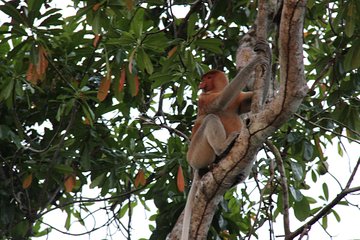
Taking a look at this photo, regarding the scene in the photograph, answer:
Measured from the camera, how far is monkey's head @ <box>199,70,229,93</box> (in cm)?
465

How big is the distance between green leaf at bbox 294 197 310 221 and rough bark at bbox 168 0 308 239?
61.8 inches

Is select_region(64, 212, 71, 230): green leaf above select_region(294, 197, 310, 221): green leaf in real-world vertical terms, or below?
above

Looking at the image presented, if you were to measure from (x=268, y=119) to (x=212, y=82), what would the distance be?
1516 mm

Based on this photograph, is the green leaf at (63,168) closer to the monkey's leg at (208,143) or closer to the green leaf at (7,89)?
the green leaf at (7,89)

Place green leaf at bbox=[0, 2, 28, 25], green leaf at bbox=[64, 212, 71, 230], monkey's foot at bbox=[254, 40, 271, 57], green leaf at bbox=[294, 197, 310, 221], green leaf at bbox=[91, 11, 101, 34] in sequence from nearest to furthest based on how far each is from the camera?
monkey's foot at bbox=[254, 40, 271, 57] < green leaf at bbox=[91, 11, 101, 34] < green leaf at bbox=[0, 2, 28, 25] < green leaf at bbox=[294, 197, 310, 221] < green leaf at bbox=[64, 212, 71, 230]

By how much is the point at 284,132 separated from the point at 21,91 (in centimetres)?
207

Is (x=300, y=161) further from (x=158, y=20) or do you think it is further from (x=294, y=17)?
(x=294, y=17)

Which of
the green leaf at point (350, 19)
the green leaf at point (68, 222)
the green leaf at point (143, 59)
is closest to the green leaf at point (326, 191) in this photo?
the green leaf at point (350, 19)

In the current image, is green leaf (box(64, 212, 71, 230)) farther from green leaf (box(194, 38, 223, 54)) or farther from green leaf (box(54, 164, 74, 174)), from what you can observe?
green leaf (box(194, 38, 223, 54))

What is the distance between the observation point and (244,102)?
15.2ft

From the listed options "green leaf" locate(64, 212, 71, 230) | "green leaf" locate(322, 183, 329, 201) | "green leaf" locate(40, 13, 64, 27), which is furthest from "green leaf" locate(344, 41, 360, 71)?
"green leaf" locate(64, 212, 71, 230)

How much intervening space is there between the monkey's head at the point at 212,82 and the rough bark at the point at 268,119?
3.86 ft

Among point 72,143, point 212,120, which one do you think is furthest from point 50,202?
point 212,120

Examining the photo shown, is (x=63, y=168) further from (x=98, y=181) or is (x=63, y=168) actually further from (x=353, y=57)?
(x=353, y=57)
